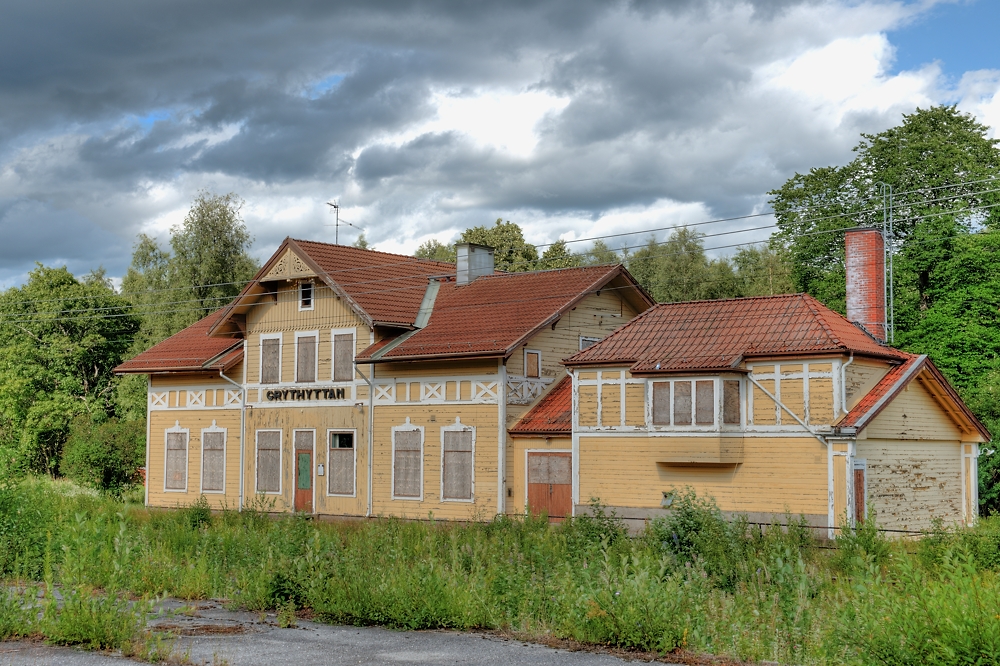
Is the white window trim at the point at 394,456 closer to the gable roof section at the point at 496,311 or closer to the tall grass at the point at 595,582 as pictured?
the gable roof section at the point at 496,311

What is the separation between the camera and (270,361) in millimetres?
34812

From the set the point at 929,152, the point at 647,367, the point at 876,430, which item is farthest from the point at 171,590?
the point at 929,152

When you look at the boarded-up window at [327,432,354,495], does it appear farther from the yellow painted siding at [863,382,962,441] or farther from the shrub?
the yellow painted siding at [863,382,962,441]

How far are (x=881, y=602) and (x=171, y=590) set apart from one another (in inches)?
431

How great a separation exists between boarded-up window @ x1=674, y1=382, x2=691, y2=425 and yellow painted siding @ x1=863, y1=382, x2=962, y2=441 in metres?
3.92

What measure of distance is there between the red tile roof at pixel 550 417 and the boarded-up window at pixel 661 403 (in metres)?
2.92

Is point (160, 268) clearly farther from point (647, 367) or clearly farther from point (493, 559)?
point (493, 559)

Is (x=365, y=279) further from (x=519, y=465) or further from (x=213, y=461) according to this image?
(x=213, y=461)

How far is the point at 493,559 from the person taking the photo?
1616cm

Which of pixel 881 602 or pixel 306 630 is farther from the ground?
pixel 881 602

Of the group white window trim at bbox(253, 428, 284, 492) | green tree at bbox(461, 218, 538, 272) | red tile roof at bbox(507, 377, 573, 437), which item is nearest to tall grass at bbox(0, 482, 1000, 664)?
red tile roof at bbox(507, 377, 573, 437)

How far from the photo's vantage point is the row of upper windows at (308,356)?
32906 mm

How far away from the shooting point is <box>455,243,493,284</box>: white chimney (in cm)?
3484

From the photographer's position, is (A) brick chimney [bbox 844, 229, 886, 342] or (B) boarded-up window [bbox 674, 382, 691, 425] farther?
(A) brick chimney [bbox 844, 229, 886, 342]
